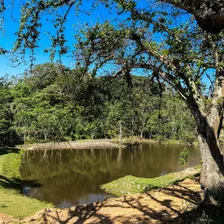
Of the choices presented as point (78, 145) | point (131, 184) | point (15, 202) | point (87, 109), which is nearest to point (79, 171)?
point (131, 184)

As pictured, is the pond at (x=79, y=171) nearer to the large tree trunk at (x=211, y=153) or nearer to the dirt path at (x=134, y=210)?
the dirt path at (x=134, y=210)

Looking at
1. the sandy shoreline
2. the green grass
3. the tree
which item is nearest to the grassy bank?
the green grass

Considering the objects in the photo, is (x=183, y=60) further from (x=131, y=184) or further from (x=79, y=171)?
(x=79, y=171)

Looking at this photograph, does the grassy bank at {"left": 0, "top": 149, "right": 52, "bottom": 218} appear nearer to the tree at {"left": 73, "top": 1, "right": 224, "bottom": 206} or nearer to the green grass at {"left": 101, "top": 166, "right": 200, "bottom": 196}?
the green grass at {"left": 101, "top": 166, "right": 200, "bottom": 196}

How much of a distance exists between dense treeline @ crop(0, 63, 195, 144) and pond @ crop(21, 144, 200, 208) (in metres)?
3.49

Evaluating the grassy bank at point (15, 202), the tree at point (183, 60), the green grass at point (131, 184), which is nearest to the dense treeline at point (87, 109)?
the tree at point (183, 60)

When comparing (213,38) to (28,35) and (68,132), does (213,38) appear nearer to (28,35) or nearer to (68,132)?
(28,35)

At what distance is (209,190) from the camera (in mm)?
5410

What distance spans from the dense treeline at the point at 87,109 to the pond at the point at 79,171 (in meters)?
3.49

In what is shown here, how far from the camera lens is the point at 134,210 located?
24.6ft

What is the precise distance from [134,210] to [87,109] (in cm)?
304

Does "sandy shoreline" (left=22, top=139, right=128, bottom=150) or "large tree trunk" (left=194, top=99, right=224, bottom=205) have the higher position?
"large tree trunk" (left=194, top=99, right=224, bottom=205)

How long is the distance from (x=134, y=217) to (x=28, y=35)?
189 inches

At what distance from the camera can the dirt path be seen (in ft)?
22.2
